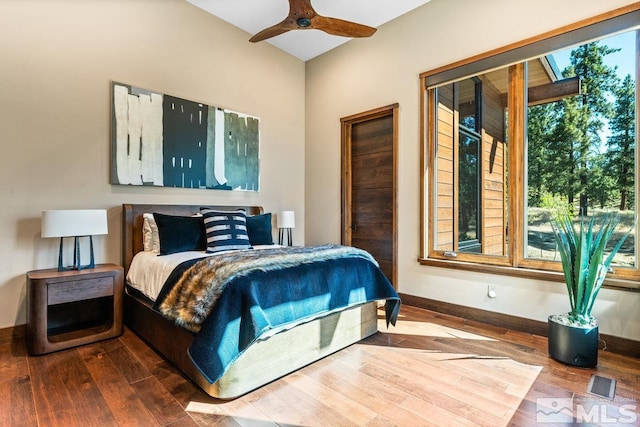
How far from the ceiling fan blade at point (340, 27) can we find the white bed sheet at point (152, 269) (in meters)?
2.29

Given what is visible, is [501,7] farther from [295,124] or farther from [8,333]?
[8,333]

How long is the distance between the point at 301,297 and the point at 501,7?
317cm

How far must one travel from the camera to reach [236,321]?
178cm

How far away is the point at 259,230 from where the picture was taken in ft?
11.6

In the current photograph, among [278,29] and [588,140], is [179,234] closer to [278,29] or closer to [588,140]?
[278,29]

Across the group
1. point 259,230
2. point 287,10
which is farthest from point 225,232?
point 287,10

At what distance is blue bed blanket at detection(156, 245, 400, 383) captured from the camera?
5.64 feet

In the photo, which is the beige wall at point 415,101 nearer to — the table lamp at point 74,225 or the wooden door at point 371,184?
the wooden door at point 371,184

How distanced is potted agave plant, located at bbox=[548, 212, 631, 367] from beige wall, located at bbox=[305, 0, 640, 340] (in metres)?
0.36

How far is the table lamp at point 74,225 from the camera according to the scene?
8.01 feet

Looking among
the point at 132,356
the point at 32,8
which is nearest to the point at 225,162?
the point at 32,8

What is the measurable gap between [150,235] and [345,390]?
7.57 ft

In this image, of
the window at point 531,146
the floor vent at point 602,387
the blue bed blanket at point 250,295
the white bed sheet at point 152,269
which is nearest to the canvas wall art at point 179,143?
the white bed sheet at point 152,269

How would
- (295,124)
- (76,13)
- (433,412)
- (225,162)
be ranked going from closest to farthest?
(433,412) → (76,13) → (225,162) → (295,124)
